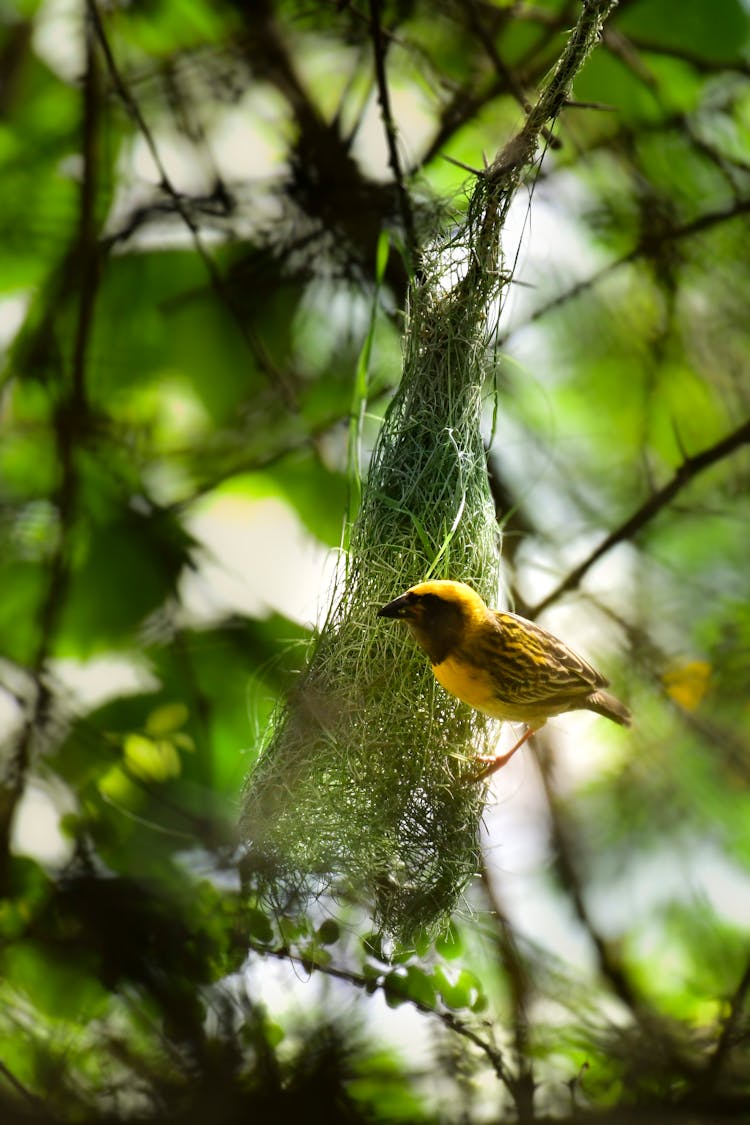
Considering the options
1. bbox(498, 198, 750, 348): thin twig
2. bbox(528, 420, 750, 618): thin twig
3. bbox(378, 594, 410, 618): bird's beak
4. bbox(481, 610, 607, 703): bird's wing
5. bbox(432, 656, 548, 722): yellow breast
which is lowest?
bbox(432, 656, 548, 722): yellow breast

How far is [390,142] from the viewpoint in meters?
2.38

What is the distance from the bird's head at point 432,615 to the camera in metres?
1.81

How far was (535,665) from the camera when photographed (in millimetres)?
1973

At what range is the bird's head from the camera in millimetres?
1808

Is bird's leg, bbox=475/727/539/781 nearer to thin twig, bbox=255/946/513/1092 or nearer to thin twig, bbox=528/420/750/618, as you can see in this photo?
thin twig, bbox=255/946/513/1092

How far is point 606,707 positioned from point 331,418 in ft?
3.91

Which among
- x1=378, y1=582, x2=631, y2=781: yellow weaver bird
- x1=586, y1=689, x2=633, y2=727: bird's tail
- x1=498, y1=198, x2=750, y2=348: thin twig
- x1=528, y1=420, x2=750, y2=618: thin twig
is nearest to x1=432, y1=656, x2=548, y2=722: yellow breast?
x1=378, y1=582, x2=631, y2=781: yellow weaver bird

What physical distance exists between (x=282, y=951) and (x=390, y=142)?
161 cm

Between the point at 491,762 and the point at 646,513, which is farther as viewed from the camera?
the point at 646,513

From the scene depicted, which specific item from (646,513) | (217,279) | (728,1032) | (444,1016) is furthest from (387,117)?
(728,1032)

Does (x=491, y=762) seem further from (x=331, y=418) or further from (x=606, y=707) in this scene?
(x=331, y=418)

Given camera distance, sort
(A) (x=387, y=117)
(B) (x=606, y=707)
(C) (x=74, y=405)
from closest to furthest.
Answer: (B) (x=606, y=707) < (A) (x=387, y=117) < (C) (x=74, y=405)

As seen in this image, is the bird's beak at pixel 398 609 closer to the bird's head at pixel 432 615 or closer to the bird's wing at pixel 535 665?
the bird's head at pixel 432 615

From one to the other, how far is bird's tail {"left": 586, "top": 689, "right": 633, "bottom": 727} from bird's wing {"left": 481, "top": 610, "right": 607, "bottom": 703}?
44mm
